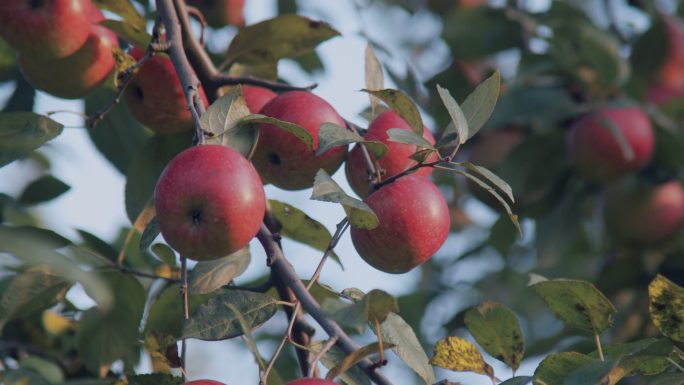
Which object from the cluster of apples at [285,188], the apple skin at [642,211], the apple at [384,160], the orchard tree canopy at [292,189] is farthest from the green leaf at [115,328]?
the apple skin at [642,211]

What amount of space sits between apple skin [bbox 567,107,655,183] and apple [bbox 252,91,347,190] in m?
1.38

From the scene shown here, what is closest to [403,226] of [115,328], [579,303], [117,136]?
[579,303]

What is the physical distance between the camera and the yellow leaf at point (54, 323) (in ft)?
5.63

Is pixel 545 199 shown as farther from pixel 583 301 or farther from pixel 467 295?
pixel 583 301

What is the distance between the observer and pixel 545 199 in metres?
2.72

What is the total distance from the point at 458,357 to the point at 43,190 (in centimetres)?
94

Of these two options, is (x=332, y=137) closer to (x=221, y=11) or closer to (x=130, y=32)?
(x=130, y=32)

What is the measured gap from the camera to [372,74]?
154cm

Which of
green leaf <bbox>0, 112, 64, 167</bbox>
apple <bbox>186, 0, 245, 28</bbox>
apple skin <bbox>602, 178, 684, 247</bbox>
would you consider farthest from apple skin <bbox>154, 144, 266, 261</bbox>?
apple skin <bbox>602, 178, 684, 247</bbox>

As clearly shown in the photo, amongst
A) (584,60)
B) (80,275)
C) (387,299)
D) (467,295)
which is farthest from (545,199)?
(80,275)

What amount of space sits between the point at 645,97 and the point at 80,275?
7.81 ft

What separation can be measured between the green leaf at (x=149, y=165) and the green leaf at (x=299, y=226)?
0.71 ft

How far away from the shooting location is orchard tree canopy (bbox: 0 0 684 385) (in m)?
1.11

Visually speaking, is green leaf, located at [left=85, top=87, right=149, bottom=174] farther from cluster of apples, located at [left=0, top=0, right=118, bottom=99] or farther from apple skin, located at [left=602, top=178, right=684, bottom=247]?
apple skin, located at [left=602, top=178, right=684, bottom=247]
